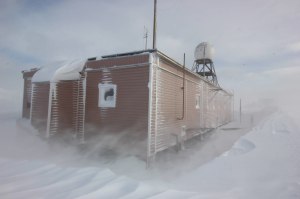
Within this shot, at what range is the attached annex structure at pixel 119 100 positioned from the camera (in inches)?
405

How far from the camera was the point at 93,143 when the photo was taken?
11.6 metres

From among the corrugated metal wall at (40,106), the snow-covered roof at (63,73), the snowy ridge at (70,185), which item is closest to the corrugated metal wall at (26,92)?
the corrugated metal wall at (40,106)

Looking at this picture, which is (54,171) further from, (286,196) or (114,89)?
(286,196)

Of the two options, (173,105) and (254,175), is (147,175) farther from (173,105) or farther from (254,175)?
(173,105)

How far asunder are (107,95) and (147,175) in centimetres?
491

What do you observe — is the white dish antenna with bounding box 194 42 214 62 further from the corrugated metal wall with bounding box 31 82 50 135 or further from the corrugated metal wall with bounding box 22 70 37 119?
the corrugated metal wall with bounding box 31 82 50 135

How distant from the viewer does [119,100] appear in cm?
1106

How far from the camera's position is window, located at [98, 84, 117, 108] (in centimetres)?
1127

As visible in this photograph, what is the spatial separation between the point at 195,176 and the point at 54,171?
4888 millimetres

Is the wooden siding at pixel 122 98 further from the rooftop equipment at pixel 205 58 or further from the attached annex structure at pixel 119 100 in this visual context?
the rooftop equipment at pixel 205 58

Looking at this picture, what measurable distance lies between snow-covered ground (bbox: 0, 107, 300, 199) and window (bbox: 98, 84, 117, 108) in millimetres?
2923

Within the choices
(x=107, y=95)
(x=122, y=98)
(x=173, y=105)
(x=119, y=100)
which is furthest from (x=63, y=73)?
(x=173, y=105)

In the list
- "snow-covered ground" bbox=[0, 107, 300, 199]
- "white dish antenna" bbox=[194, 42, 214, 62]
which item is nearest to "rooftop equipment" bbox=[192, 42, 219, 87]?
"white dish antenna" bbox=[194, 42, 214, 62]

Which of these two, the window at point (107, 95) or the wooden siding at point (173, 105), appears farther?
the window at point (107, 95)
